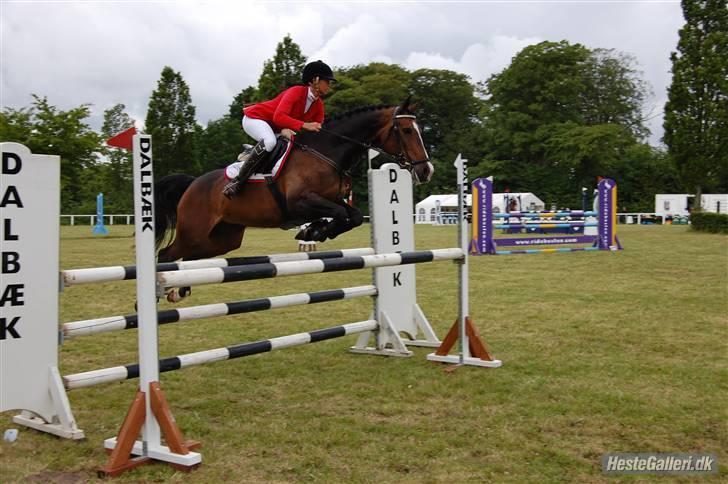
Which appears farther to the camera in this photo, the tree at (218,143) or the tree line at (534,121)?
the tree at (218,143)

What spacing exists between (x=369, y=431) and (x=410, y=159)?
227 cm

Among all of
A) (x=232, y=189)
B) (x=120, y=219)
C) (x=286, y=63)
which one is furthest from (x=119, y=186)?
(x=232, y=189)

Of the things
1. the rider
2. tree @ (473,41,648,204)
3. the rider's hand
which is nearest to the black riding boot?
the rider

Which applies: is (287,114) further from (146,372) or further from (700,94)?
(700,94)

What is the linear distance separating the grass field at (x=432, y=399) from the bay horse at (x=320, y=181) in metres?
1.01

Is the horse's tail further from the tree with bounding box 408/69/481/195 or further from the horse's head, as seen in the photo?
the tree with bounding box 408/69/481/195

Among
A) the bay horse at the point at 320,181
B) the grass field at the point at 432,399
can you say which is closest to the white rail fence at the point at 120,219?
the grass field at the point at 432,399

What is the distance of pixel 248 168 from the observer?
194 inches

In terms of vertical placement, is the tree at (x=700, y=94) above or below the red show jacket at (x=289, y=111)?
above

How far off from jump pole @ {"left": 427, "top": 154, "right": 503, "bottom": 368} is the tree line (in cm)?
2338

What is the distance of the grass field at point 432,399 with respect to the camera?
279 centimetres

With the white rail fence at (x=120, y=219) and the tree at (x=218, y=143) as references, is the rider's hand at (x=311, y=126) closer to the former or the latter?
the tree at (x=218, y=143)

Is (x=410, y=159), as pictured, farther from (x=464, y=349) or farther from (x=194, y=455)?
(x=194, y=455)

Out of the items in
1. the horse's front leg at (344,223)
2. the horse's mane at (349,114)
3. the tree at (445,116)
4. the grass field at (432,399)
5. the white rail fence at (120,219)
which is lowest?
the grass field at (432,399)
